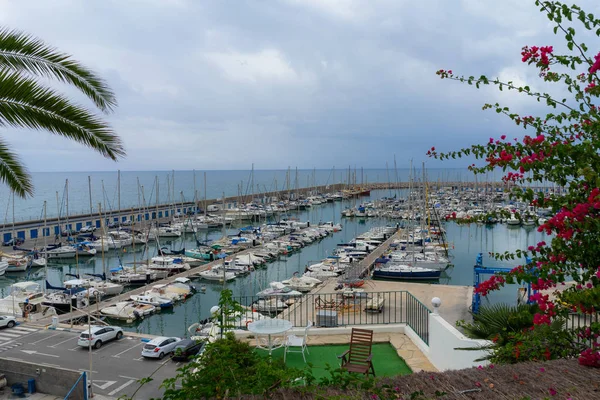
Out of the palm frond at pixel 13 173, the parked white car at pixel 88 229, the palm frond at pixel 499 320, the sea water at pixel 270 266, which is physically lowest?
the sea water at pixel 270 266

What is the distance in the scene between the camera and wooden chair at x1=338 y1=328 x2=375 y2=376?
685 centimetres

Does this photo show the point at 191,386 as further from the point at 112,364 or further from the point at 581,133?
the point at 112,364

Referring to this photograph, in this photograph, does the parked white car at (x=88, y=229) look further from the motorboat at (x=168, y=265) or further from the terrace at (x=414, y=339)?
the terrace at (x=414, y=339)

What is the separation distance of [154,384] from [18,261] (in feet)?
99.8

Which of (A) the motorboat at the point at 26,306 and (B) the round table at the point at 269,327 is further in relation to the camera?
(A) the motorboat at the point at 26,306

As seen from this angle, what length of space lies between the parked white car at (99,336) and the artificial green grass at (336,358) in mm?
13718

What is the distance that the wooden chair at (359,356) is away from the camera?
6.85m

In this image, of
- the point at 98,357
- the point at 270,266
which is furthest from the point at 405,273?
the point at 98,357

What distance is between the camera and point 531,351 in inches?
193

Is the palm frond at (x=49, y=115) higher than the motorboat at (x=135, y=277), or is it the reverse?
the palm frond at (x=49, y=115)

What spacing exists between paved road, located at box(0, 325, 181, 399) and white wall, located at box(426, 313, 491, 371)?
10.5 meters

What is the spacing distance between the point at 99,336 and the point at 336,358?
1523 cm

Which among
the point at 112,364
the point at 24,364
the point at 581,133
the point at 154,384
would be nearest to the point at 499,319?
the point at 581,133

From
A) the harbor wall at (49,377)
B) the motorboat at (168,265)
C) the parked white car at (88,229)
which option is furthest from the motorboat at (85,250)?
the harbor wall at (49,377)
